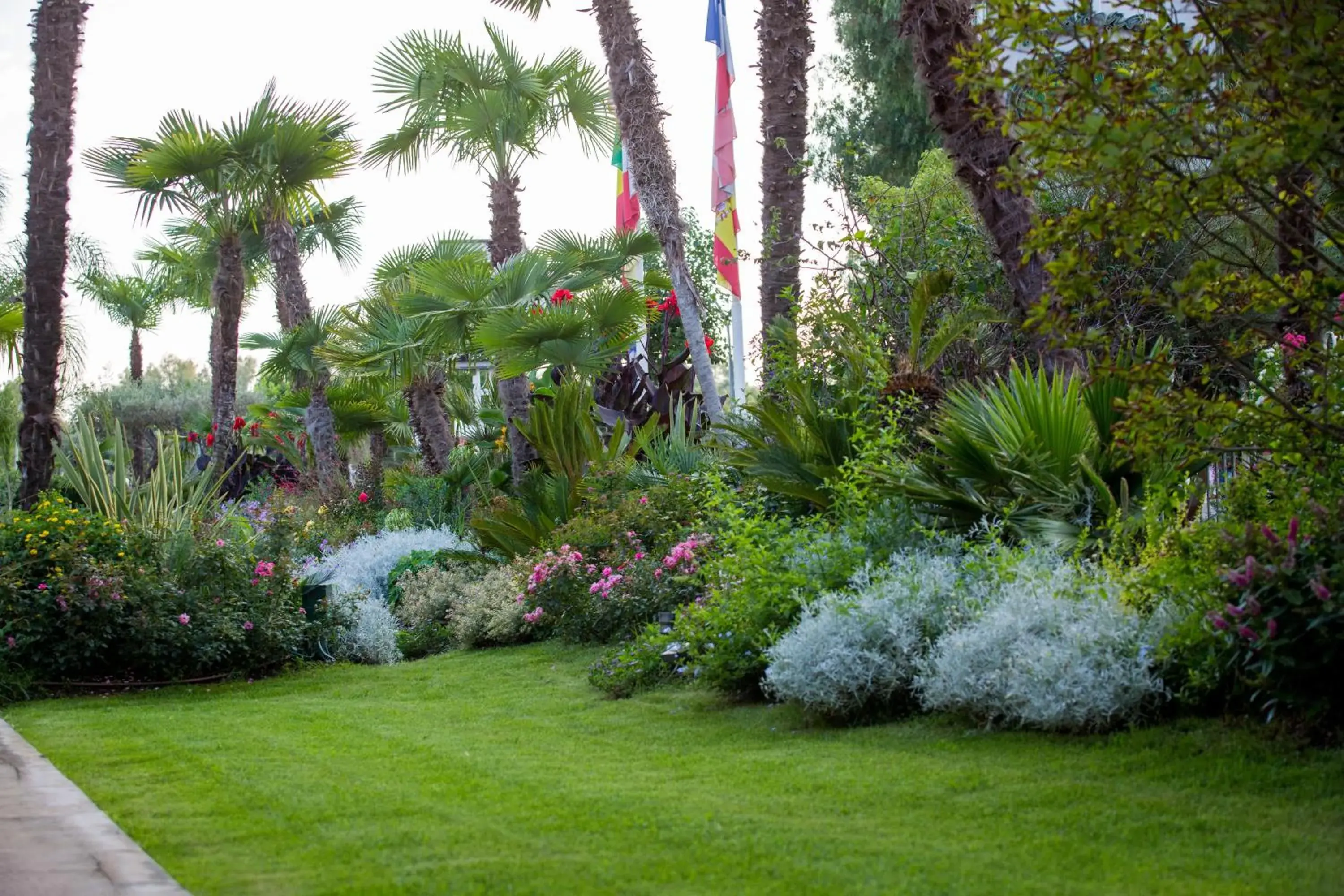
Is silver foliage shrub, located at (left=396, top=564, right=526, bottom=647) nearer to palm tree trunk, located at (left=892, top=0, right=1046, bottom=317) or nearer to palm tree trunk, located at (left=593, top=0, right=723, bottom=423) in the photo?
palm tree trunk, located at (left=593, top=0, right=723, bottom=423)

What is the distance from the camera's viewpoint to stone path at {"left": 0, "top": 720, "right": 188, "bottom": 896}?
366 cm

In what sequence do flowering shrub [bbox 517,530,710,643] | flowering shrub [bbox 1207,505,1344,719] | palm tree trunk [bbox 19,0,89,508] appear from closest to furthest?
flowering shrub [bbox 1207,505,1344,719] < flowering shrub [bbox 517,530,710,643] < palm tree trunk [bbox 19,0,89,508]

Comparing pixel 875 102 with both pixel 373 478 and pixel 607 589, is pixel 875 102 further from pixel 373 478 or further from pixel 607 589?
pixel 607 589

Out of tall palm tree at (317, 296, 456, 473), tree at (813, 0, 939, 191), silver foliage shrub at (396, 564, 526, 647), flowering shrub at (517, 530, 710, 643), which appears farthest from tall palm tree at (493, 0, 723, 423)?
tree at (813, 0, 939, 191)

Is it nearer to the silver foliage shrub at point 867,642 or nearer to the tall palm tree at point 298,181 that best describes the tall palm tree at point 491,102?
the tall palm tree at point 298,181

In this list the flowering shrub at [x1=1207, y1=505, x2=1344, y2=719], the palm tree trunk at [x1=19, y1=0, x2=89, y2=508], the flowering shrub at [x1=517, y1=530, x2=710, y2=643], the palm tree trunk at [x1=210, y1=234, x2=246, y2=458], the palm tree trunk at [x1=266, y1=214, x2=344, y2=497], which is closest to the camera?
the flowering shrub at [x1=1207, y1=505, x2=1344, y2=719]

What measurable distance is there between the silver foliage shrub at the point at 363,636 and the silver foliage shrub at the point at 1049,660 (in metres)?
6.29

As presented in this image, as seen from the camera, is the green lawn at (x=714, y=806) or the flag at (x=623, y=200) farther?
the flag at (x=623, y=200)

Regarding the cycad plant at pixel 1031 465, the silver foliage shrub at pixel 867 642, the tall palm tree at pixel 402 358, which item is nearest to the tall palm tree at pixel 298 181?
the tall palm tree at pixel 402 358

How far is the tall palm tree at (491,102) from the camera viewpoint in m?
17.8

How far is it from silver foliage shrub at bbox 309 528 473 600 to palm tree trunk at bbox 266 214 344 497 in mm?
4641

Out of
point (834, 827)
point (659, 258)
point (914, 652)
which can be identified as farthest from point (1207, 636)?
point (659, 258)

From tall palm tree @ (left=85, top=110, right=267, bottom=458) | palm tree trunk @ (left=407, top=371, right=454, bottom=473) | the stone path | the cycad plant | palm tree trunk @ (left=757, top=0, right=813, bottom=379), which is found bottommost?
the stone path

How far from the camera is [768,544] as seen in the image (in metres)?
7.54
